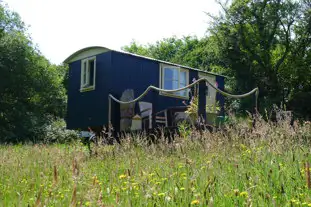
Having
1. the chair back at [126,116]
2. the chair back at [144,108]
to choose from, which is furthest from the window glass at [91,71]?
the chair back at [126,116]

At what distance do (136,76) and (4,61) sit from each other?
396 inches

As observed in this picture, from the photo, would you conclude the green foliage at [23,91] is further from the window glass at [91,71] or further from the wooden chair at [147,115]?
the wooden chair at [147,115]

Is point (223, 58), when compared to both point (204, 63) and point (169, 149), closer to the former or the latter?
point (204, 63)

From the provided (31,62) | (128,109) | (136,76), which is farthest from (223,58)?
(128,109)

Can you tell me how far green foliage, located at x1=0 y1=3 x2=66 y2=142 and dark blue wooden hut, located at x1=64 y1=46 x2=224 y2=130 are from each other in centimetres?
617

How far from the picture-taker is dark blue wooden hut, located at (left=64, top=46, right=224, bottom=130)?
11.7 meters

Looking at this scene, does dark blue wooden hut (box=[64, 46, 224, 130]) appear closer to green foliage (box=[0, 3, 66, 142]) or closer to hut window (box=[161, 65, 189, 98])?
hut window (box=[161, 65, 189, 98])

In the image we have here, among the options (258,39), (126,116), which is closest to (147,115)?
(126,116)

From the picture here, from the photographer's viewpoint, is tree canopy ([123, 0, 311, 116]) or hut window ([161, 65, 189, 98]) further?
tree canopy ([123, 0, 311, 116])

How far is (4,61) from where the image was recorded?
19.2 metres

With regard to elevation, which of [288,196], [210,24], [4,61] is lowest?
[288,196]

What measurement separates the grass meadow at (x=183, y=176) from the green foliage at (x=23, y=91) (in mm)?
13806

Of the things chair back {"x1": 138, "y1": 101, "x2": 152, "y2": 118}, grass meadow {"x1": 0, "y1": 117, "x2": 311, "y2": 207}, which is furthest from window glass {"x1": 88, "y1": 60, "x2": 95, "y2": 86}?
grass meadow {"x1": 0, "y1": 117, "x2": 311, "y2": 207}

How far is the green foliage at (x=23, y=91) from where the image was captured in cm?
1914
